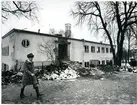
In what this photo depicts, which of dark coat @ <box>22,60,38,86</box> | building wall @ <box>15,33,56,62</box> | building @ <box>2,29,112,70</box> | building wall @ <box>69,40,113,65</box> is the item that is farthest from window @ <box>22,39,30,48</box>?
building wall @ <box>69,40,113,65</box>

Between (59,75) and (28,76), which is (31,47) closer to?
(59,75)

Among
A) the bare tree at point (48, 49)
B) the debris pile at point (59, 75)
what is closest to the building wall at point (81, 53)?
the bare tree at point (48, 49)

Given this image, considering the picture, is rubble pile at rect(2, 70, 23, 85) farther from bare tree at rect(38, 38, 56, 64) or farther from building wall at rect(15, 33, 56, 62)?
bare tree at rect(38, 38, 56, 64)

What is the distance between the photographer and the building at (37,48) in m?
10.0

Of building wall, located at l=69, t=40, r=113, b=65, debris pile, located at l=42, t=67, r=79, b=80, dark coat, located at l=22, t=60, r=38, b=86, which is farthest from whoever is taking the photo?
building wall, located at l=69, t=40, r=113, b=65

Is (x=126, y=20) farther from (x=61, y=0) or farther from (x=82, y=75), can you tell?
(x=61, y=0)

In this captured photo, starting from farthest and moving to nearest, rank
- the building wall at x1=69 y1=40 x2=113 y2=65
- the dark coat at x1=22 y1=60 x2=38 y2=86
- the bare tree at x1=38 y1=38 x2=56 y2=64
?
the building wall at x1=69 y1=40 x2=113 y2=65, the bare tree at x1=38 y1=38 x2=56 y2=64, the dark coat at x1=22 y1=60 x2=38 y2=86

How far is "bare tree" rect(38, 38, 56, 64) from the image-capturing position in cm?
1139

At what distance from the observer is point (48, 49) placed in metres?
11.9

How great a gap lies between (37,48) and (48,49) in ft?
3.26

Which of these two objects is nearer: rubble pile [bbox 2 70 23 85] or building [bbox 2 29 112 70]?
rubble pile [bbox 2 70 23 85]

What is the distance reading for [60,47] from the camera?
47.0ft

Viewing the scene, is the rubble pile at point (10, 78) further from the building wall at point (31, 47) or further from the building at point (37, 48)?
the building wall at point (31, 47)

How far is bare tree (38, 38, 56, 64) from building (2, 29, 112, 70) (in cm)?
12
